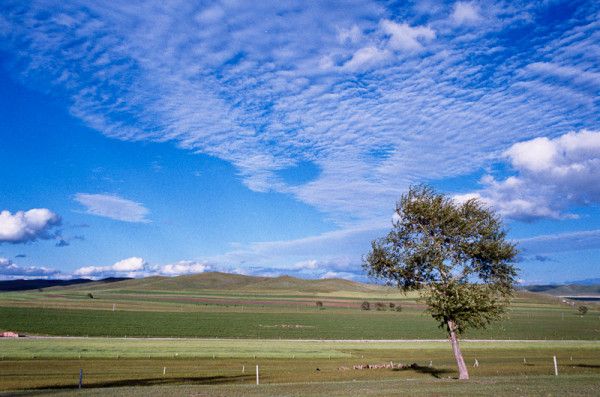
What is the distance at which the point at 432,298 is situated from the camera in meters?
36.3

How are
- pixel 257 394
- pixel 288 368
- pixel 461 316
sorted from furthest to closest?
pixel 288 368
pixel 461 316
pixel 257 394

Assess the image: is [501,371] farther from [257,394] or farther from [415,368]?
[257,394]

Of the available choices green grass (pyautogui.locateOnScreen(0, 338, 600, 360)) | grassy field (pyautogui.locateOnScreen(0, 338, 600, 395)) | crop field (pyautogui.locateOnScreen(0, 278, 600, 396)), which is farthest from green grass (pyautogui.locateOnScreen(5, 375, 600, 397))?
green grass (pyautogui.locateOnScreen(0, 338, 600, 360))

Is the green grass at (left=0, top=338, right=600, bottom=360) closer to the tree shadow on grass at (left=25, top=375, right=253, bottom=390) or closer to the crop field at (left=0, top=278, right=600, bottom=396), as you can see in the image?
the crop field at (left=0, top=278, right=600, bottom=396)

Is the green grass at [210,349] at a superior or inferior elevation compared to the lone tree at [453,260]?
inferior

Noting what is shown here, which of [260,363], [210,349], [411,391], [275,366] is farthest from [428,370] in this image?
[210,349]

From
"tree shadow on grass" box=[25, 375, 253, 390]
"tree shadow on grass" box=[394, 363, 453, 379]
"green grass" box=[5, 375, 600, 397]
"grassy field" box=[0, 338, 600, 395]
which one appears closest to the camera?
"green grass" box=[5, 375, 600, 397]

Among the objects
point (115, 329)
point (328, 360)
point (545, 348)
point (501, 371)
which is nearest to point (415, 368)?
point (501, 371)

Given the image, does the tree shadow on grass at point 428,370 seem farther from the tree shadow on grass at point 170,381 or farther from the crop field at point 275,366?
the tree shadow on grass at point 170,381

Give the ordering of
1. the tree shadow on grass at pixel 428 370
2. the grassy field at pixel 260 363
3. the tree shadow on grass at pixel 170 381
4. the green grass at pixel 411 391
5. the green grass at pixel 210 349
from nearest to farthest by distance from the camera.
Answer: the green grass at pixel 411 391, the tree shadow on grass at pixel 170 381, the grassy field at pixel 260 363, the tree shadow on grass at pixel 428 370, the green grass at pixel 210 349

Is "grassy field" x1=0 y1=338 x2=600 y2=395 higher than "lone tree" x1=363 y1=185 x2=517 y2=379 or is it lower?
lower

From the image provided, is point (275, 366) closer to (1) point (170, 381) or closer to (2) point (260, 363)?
(2) point (260, 363)

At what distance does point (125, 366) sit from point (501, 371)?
1444 inches

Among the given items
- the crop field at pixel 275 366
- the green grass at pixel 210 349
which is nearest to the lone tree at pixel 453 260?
the crop field at pixel 275 366
